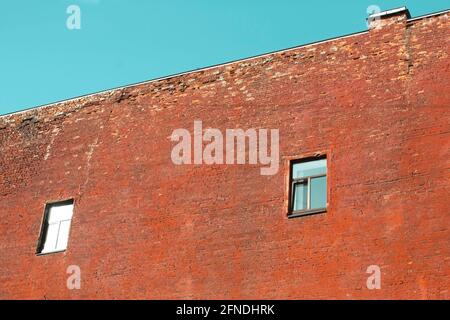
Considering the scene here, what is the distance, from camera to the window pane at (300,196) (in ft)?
63.3

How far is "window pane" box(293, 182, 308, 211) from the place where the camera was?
759 inches

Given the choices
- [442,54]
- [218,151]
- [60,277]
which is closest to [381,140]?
[442,54]

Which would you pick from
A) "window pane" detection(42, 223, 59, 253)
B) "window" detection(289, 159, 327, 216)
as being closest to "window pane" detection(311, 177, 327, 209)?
"window" detection(289, 159, 327, 216)

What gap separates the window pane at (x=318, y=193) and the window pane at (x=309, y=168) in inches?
7.5

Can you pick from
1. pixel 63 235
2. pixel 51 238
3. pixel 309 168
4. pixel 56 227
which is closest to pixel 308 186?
pixel 309 168

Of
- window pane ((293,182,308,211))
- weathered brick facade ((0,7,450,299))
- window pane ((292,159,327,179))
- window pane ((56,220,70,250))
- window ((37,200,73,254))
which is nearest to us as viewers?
weathered brick facade ((0,7,450,299))

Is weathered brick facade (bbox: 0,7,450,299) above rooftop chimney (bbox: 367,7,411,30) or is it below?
below

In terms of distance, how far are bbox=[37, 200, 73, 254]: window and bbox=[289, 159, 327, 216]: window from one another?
5871 mm

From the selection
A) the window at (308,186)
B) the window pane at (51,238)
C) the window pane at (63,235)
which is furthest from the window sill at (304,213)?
the window pane at (51,238)

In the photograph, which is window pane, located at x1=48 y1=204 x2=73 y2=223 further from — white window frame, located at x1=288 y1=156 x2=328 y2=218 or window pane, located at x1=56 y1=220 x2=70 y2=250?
white window frame, located at x1=288 y1=156 x2=328 y2=218

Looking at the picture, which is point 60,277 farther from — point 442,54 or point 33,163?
point 442,54
